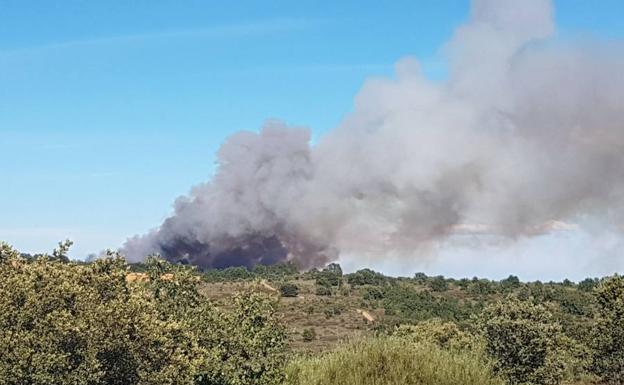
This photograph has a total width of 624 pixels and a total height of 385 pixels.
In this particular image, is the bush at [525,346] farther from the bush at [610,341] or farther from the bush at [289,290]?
the bush at [289,290]

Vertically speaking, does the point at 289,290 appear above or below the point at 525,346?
above

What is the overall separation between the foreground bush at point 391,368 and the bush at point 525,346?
24.5 m

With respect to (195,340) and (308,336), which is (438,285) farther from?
(195,340)

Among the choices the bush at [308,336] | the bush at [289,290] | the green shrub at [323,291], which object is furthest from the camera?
the green shrub at [323,291]

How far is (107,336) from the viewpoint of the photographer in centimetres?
3400

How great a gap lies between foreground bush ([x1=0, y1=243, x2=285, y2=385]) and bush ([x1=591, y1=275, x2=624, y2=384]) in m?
34.9

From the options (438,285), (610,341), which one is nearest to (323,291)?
(438,285)

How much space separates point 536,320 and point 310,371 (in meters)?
32.6

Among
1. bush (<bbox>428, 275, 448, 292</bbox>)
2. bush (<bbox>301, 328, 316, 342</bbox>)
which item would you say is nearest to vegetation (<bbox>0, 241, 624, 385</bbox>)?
bush (<bbox>301, 328, 316, 342</bbox>)

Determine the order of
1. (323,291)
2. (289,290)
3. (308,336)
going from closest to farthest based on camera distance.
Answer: (308,336) < (289,290) < (323,291)

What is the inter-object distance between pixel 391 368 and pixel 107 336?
46.5 ft

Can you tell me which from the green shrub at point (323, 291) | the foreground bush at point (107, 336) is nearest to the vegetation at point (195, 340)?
the foreground bush at point (107, 336)

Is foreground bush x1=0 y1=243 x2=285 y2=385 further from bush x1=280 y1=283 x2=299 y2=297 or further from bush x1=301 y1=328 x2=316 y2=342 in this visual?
bush x1=280 y1=283 x2=299 y2=297

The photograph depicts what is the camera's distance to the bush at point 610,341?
6212cm
